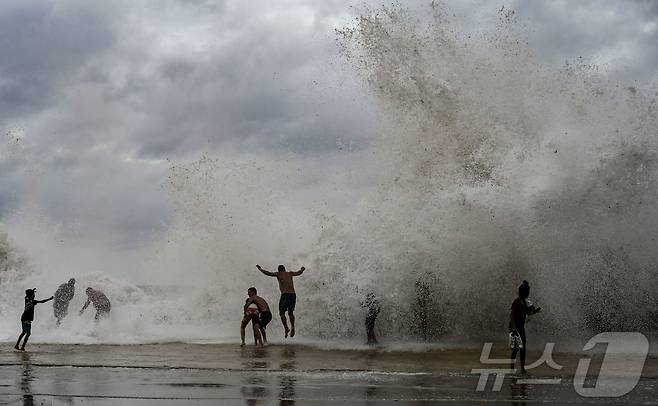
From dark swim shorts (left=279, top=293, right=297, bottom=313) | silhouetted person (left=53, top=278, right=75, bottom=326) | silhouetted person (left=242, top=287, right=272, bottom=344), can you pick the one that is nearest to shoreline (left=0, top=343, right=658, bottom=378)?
silhouetted person (left=242, top=287, right=272, bottom=344)

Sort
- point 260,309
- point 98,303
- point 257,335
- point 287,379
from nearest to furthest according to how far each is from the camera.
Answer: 1. point 287,379
2. point 257,335
3. point 260,309
4. point 98,303

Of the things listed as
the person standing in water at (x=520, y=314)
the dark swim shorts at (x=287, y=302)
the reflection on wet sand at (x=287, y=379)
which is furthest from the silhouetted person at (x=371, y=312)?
the person standing in water at (x=520, y=314)

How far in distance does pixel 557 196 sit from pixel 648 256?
2.29 m

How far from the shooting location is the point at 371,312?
1493cm

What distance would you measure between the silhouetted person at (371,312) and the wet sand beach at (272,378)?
124cm

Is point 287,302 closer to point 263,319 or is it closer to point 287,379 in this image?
point 263,319

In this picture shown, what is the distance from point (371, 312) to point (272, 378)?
17.3ft

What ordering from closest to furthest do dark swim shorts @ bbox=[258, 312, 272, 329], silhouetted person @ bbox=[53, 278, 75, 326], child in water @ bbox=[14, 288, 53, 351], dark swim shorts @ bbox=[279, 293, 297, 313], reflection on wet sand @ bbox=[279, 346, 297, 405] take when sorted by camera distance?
reflection on wet sand @ bbox=[279, 346, 297, 405] < child in water @ bbox=[14, 288, 53, 351] < dark swim shorts @ bbox=[258, 312, 272, 329] < dark swim shorts @ bbox=[279, 293, 297, 313] < silhouetted person @ bbox=[53, 278, 75, 326]

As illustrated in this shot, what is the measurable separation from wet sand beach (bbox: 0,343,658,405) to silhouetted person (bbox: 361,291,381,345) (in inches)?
48.7

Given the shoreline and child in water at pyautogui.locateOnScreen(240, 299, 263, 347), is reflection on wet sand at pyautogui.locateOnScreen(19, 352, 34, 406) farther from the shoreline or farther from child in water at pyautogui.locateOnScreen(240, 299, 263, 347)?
child in water at pyautogui.locateOnScreen(240, 299, 263, 347)

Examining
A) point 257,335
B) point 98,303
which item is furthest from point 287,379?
point 98,303

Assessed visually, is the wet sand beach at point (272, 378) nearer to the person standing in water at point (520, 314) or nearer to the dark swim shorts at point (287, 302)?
the person standing in water at point (520, 314)

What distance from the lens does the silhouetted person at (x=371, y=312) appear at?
14.8m

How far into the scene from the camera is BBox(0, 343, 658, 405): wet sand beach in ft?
26.8
